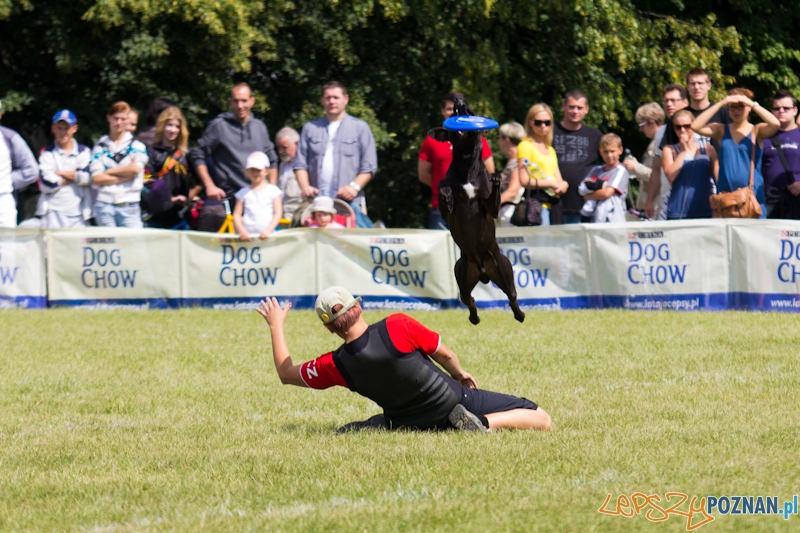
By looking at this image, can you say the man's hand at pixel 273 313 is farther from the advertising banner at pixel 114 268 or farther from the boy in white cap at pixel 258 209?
the advertising banner at pixel 114 268

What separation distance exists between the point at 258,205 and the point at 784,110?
630cm

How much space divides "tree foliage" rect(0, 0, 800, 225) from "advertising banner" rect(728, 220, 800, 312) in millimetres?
5669

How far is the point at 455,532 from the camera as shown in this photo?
16.6 ft

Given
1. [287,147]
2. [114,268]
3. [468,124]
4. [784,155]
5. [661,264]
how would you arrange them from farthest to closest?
[287,147]
[114,268]
[661,264]
[784,155]
[468,124]

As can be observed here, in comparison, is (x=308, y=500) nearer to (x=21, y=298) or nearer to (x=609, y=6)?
(x=21, y=298)

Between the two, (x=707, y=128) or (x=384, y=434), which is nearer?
(x=384, y=434)

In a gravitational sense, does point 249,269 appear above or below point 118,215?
below

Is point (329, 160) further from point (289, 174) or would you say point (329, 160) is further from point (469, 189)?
point (469, 189)

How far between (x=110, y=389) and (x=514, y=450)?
418 cm

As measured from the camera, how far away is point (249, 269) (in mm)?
13789

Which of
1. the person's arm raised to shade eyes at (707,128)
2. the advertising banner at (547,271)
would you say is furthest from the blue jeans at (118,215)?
the person's arm raised to shade eyes at (707,128)

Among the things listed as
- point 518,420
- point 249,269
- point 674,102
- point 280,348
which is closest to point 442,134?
point 280,348

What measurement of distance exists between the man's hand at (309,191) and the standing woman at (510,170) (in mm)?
4163

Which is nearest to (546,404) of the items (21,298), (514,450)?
(514,450)
